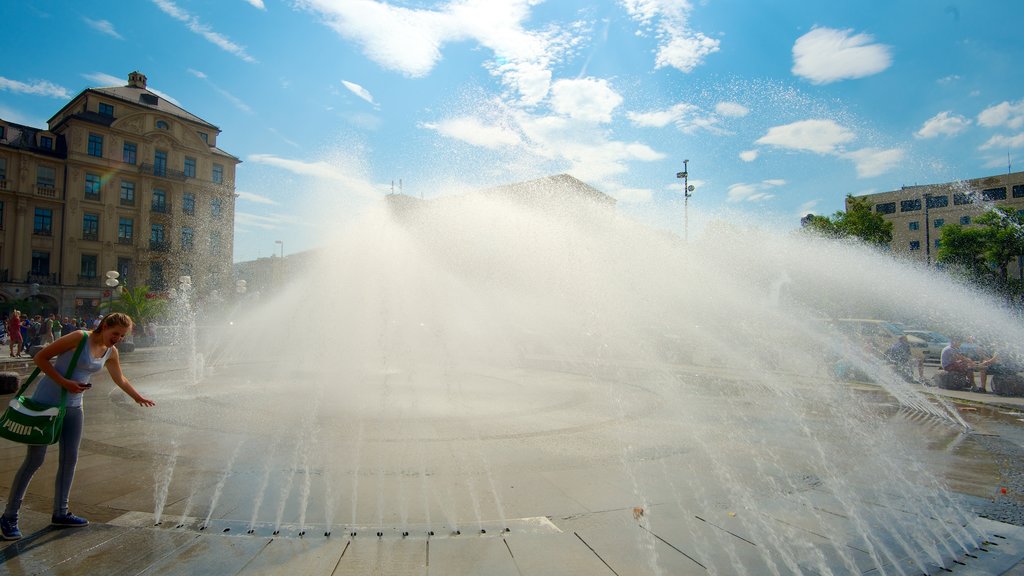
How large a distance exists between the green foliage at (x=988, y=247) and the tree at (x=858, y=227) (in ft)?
12.8

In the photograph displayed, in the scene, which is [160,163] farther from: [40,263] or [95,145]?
[40,263]

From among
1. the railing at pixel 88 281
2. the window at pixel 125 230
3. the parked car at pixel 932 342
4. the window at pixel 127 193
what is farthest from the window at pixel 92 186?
the parked car at pixel 932 342

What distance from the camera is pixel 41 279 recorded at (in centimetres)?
4281

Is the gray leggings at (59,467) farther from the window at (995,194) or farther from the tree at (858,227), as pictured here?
the window at (995,194)

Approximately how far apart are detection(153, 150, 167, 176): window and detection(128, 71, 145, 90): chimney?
9.81m

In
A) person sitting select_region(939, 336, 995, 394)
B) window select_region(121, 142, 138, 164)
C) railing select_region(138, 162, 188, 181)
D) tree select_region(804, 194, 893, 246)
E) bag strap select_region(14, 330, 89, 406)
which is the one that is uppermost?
window select_region(121, 142, 138, 164)

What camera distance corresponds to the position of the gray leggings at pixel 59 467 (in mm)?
3904

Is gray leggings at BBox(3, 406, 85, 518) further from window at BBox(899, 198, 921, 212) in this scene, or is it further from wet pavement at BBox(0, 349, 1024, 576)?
window at BBox(899, 198, 921, 212)

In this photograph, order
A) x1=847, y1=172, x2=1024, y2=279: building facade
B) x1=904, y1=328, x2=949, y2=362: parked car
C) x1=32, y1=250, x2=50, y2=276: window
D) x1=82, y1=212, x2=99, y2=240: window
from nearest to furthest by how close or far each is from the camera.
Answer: x1=904, y1=328, x2=949, y2=362: parked car < x1=32, y1=250, x2=50, y2=276: window < x1=82, y1=212, x2=99, y2=240: window < x1=847, y1=172, x2=1024, y2=279: building facade

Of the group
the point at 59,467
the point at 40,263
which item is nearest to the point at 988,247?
the point at 59,467

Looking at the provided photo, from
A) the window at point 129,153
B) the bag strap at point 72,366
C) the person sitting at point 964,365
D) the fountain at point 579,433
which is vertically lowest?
the fountain at point 579,433

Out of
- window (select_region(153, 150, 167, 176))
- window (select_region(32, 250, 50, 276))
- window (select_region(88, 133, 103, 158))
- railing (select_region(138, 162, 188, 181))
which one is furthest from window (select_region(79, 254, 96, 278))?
window (select_region(153, 150, 167, 176))

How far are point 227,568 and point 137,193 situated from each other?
56839 millimetres

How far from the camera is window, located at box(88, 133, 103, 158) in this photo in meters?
46.1
